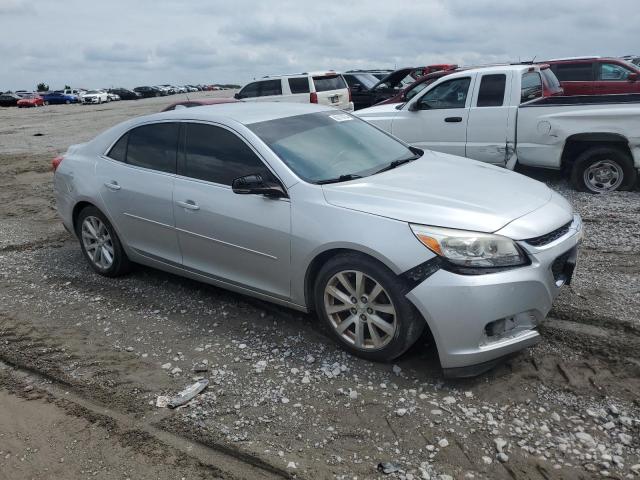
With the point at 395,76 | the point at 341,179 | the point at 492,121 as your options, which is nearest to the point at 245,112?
the point at 341,179

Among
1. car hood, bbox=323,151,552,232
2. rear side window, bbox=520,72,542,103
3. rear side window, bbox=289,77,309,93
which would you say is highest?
rear side window, bbox=289,77,309,93

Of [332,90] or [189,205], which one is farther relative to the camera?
[332,90]

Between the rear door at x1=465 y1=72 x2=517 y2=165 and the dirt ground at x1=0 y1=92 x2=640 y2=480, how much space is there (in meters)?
3.33

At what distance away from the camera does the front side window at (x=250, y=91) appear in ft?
53.9

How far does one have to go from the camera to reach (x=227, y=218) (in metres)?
4.16

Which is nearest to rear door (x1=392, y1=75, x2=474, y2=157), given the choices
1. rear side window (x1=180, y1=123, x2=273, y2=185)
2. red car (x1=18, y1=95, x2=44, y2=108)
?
rear side window (x1=180, y1=123, x2=273, y2=185)

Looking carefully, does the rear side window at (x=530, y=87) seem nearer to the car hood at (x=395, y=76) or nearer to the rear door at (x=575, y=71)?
the rear door at (x=575, y=71)

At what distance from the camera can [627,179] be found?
24.3 ft

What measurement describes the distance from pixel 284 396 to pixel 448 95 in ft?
21.3

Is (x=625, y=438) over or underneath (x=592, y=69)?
underneath

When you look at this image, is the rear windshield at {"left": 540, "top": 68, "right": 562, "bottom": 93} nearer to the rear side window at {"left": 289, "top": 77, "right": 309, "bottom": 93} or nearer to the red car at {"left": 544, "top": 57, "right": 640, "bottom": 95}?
the red car at {"left": 544, "top": 57, "right": 640, "bottom": 95}

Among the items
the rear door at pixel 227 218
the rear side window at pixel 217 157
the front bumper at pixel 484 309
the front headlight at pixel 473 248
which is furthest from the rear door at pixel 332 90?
the front bumper at pixel 484 309

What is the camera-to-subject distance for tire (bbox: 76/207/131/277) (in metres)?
5.29

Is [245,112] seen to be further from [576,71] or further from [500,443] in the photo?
[576,71]
